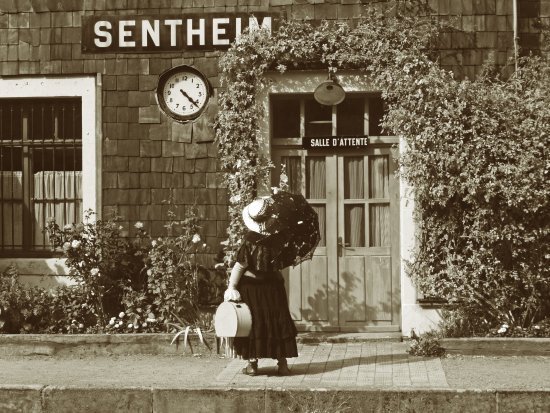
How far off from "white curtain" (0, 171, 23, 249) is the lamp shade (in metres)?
3.68

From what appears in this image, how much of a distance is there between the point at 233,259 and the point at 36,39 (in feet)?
11.6

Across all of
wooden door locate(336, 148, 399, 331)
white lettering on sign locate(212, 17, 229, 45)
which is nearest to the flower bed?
wooden door locate(336, 148, 399, 331)

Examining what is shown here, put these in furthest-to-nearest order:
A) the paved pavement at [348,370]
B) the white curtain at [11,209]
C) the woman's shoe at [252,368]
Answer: the white curtain at [11,209] → the woman's shoe at [252,368] → the paved pavement at [348,370]

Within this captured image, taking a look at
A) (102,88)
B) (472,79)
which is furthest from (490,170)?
(102,88)

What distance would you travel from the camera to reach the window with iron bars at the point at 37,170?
12.1 metres

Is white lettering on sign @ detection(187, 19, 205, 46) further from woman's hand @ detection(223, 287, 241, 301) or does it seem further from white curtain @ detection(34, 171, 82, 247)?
woman's hand @ detection(223, 287, 241, 301)

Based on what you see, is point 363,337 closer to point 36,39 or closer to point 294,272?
point 294,272

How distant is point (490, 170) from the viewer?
1054 centimetres

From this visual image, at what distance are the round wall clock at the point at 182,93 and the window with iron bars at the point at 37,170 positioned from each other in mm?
1052

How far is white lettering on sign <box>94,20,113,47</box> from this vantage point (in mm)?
11938

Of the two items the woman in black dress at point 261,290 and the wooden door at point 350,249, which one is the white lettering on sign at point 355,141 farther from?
the woman in black dress at point 261,290

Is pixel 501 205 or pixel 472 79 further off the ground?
pixel 472 79

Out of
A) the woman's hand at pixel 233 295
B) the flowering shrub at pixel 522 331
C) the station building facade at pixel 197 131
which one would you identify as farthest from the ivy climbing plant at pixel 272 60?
the flowering shrub at pixel 522 331

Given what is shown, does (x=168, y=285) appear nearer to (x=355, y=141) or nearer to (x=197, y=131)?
(x=197, y=131)
